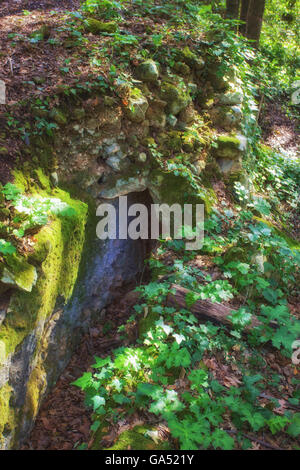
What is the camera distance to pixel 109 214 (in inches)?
203

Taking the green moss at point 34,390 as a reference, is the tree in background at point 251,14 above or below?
above

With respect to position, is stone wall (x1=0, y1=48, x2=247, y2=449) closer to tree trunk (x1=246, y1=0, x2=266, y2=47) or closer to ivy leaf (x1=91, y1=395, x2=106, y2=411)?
ivy leaf (x1=91, y1=395, x2=106, y2=411)

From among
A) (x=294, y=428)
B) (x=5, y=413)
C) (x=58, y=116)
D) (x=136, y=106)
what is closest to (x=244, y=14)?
(x=136, y=106)

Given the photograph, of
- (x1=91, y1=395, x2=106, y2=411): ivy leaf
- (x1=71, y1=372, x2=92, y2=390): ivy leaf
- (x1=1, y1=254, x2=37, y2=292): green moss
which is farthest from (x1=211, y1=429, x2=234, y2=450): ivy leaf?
(x1=1, y1=254, x2=37, y2=292): green moss

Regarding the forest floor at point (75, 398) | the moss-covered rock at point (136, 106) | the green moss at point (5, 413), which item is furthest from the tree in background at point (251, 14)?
the green moss at point (5, 413)

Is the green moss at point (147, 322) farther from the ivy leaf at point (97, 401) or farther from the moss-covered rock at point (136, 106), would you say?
the moss-covered rock at point (136, 106)

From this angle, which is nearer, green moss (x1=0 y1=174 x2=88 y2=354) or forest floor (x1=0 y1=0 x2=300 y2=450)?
green moss (x1=0 y1=174 x2=88 y2=354)

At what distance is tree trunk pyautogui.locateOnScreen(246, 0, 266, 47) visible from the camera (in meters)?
8.43

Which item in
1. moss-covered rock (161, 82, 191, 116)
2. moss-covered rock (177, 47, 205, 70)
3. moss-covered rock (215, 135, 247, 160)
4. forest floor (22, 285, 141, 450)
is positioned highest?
moss-covered rock (177, 47, 205, 70)

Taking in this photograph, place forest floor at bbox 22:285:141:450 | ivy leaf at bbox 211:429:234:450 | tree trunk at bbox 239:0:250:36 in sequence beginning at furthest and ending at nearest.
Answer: tree trunk at bbox 239:0:250:36 → forest floor at bbox 22:285:141:450 → ivy leaf at bbox 211:429:234:450

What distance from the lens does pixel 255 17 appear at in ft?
27.9

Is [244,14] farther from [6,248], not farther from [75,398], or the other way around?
[75,398]

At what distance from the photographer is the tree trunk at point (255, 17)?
8430 mm

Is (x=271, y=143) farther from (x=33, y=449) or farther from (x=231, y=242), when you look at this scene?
(x=33, y=449)
